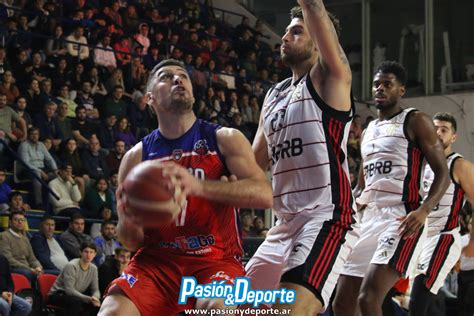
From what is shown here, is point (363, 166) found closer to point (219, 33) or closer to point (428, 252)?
point (428, 252)

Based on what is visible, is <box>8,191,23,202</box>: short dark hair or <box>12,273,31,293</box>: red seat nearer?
<box>12,273,31,293</box>: red seat

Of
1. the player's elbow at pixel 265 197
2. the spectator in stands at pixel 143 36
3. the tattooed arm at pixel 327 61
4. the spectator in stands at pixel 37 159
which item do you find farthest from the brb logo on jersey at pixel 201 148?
the spectator in stands at pixel 143 36

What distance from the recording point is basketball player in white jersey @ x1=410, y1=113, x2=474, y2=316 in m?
7.50

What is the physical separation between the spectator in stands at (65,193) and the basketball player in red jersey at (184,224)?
7.28 metres

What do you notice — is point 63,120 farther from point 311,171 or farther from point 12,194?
point 311,171

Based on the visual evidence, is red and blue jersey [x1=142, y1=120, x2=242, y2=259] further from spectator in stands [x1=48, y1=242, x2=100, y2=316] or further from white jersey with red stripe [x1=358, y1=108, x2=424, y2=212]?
spectator in stands [x1=48, y1=242, x2=100, y2=316]

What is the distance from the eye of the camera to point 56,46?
15.0 m

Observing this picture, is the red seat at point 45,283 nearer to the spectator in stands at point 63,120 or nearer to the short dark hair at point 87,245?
the short dark hair at point 87,245

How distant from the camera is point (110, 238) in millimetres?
11844

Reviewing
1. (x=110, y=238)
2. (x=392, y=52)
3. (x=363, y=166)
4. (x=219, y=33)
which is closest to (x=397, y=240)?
(x=363, y=166)

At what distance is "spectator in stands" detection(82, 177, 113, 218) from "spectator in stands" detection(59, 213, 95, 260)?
3.50ft

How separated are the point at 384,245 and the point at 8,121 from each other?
7524mm

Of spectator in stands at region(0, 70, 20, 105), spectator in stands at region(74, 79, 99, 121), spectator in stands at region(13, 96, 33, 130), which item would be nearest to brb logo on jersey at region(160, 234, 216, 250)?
spectator in stands at region(13, 96, 33, 130)

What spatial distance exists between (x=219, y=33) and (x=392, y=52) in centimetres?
476
